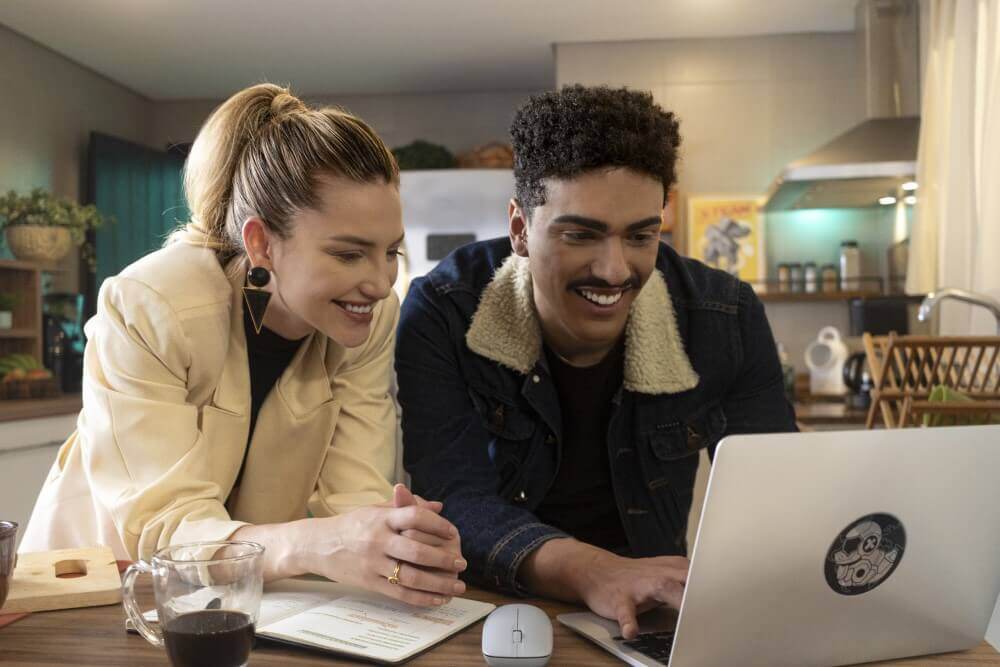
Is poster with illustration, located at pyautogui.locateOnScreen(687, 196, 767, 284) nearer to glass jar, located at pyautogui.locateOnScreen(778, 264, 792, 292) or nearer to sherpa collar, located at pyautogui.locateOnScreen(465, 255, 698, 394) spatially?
glass jar, located at pyautogui.locateOnScreen(778, 264, 792, 292)

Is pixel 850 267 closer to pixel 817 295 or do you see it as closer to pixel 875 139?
pixel 817 295

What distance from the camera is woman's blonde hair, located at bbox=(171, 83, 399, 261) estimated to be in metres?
1.25

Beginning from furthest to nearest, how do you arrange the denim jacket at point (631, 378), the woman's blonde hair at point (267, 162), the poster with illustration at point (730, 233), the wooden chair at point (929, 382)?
the poster with illustration at point (730, 233) → the wooden chair at point (929, 382) → the denim jacket at point (631, 378) → the woman's blonde hair at point (267, 162)

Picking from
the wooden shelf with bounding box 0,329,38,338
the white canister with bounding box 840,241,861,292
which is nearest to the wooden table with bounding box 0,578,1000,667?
the wooden shelf with bounding box 0,329,38,338

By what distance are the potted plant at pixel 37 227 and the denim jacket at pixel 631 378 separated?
9.62ft

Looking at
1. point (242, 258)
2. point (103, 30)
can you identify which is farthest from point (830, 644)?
point (103, 30)

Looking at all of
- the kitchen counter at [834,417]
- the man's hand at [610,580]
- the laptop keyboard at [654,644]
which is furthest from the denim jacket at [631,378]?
the kitchen counter at [834,417]

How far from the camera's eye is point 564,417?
60.9 inches

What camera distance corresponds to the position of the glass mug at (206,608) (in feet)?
2.44

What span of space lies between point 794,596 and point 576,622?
23 cm

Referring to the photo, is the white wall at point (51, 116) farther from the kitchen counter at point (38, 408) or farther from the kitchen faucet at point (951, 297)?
the kitchen faucet at point (951, 297)

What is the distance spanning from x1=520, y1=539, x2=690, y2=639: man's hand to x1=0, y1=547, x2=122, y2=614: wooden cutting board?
45cm

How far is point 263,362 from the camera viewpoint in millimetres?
1347

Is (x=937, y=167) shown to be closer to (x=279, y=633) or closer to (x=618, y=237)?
(x=618, y=237)
